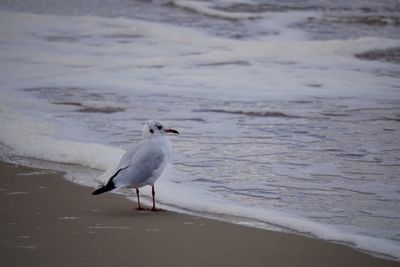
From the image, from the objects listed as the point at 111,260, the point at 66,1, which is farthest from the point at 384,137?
the point at 66,1

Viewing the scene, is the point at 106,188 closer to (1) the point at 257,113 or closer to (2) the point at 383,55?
(1) the point at 257,113

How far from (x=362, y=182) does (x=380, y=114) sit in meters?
2.54

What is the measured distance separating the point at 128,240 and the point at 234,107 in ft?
14.4

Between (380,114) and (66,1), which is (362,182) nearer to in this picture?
(380,114)

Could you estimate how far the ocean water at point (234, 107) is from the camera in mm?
5664

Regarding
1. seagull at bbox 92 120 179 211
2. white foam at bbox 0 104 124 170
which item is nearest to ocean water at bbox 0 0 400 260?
white foam at bbox 0 104 124 170

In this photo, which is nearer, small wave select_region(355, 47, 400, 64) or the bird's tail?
the bird's tail

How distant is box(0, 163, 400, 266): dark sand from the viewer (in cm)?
436

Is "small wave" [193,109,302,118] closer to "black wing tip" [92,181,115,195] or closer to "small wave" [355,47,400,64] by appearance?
"black wing tip" [92,181,115,195]

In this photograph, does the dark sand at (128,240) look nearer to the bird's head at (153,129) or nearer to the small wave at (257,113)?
the bird's head at (153,129)

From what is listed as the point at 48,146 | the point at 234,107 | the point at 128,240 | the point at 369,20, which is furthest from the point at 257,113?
the point at 369,20

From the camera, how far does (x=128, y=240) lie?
15.5 feet

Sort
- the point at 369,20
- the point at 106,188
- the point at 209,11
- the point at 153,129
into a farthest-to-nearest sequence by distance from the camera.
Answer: the point at 209,11 < the point at 369,20 < the point at 153,129 < the point at 106,188

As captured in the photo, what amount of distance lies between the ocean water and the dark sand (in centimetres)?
24
